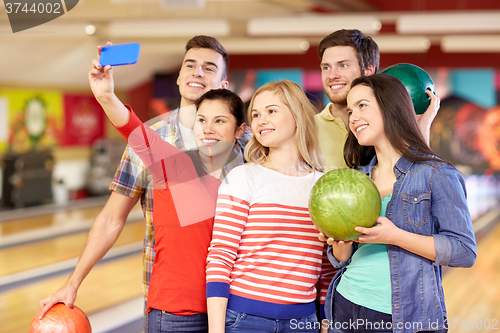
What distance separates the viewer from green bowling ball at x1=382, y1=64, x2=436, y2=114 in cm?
130

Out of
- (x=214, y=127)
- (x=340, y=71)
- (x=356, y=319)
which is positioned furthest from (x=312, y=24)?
(x=356, y=319)

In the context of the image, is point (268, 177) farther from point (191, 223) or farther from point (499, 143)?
point (499, 143)

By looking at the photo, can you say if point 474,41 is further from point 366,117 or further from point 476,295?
point 366,117

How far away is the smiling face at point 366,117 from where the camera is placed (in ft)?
3.70

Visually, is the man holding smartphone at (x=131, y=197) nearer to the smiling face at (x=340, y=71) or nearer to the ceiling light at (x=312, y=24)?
the smiling face at (x=340, y=71)

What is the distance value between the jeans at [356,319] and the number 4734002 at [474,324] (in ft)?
6.12

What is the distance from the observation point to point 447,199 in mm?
1043

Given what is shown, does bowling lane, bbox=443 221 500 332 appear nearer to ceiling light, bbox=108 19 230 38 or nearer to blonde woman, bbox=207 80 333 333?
blonde woman, bbox=207 80 333 333

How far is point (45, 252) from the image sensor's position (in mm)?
4164

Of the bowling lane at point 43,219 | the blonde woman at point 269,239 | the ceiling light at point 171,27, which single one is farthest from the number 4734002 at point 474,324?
the bowling lane at point 43,219

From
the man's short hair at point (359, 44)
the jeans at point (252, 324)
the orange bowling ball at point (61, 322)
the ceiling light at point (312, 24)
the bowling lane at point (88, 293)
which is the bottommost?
the bowling lane at point (88, 293)

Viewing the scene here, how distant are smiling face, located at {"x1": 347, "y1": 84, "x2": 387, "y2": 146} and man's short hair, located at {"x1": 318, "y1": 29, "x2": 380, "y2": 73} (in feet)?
1.08

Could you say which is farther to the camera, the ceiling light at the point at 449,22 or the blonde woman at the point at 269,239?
the ceiling light at the point at 449,22

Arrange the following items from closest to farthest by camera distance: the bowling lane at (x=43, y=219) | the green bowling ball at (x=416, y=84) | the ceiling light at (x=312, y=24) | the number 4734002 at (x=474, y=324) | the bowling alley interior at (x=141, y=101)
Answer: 1. the green bowling ball at (x=416, y=84)
2. the number 4734002 at (x=474, y=324)
3. the bowling alley interior at (x=141, y=101)
4. the ceiling light at (x=312, y=24)
5. the bowling lane at (x=43, y=219)
